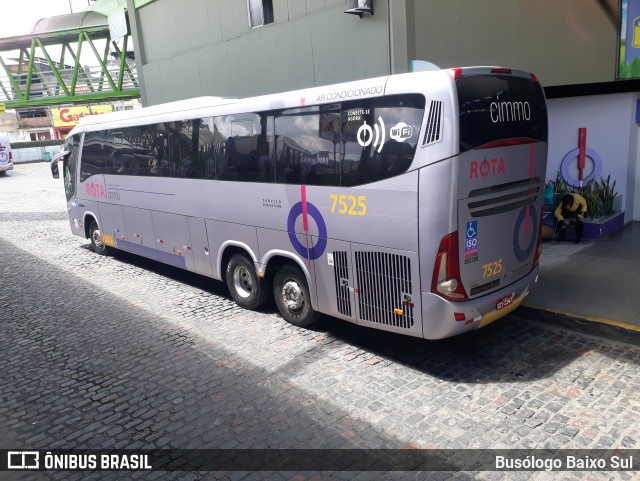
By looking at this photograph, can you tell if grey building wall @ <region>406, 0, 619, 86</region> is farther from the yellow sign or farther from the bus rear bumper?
the yellow sign

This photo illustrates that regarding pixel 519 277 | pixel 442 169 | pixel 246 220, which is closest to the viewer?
pixel 442 169

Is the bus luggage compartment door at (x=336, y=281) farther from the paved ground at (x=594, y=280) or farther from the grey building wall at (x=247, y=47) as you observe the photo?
the grey building wall at (x=247, y=47)

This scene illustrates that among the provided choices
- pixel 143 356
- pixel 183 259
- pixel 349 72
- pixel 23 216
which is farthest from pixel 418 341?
pixel 23 216

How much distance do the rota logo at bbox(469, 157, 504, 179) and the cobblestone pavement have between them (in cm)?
217

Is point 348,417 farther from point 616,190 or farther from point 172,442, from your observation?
point 616,190

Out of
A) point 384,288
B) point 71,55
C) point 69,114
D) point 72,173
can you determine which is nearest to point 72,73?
point 71,55

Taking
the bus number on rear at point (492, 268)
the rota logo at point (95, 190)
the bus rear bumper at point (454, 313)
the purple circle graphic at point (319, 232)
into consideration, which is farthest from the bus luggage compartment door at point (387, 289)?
the rota logo at point (95, 190)

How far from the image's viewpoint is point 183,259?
919 centimetres

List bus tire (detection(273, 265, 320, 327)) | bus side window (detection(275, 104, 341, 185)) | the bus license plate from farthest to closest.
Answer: bus tire (detection(273, 265, 320, 327)) < bus side window (detection(275, 104, 341, 185)) < the bus license plate

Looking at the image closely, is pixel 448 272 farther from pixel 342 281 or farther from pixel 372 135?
pixel 372 135

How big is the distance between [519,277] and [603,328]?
123cm

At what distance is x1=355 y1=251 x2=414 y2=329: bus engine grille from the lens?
17.9 feet

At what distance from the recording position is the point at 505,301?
581cm

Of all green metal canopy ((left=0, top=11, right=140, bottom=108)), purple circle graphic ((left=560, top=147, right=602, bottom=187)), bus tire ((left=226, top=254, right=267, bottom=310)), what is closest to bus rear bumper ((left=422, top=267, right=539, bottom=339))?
bus tire ((left=226, top=254, right=267, bottom=310))
